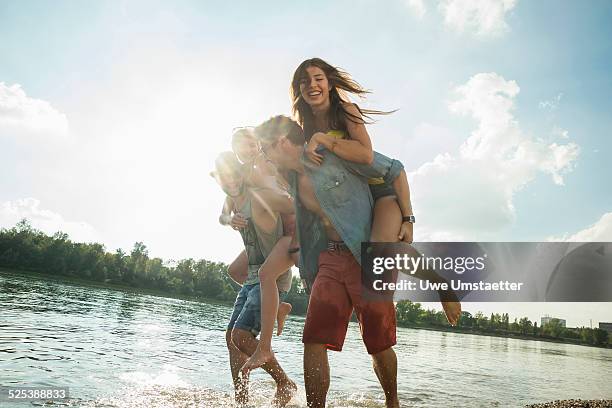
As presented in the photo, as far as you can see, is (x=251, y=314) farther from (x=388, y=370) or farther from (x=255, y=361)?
(x=388, y=370)

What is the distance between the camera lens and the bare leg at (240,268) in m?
4.62

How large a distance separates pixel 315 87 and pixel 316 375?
6.39 ft

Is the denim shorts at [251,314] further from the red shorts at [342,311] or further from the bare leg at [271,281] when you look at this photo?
the red shorts at [342,311]

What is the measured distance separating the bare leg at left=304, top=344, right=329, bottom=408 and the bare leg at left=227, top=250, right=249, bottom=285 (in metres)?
1.89

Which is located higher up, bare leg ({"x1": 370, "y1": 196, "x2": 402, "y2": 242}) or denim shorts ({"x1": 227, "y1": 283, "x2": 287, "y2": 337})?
bare leg ({"x1": 370, "y1": 196, "x2": 402, "y2": 242})

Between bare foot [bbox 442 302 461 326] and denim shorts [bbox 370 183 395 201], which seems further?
denim shorts [bbox 370 183 395 201]

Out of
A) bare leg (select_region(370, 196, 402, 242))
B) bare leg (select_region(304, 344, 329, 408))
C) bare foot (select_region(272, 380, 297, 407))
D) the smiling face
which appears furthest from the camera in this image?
bare foot (select_region(272, 380, 297, 407))

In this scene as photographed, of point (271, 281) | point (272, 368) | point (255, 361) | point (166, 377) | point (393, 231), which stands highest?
point (393, 231)

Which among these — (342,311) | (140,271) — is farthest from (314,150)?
(140,271)

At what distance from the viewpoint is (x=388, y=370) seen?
2965 mm

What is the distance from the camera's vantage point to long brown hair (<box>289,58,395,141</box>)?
321 centimetres

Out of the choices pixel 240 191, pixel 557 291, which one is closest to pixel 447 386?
pixel 557 291

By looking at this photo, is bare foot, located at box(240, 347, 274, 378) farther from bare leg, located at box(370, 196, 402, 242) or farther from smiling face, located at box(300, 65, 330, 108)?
smiling face, located at box(300, 65, 330, 108)

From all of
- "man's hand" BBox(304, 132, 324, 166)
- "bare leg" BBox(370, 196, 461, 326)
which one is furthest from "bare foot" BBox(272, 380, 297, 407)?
"man's hand" BBox(304, 132, 324, 166)
